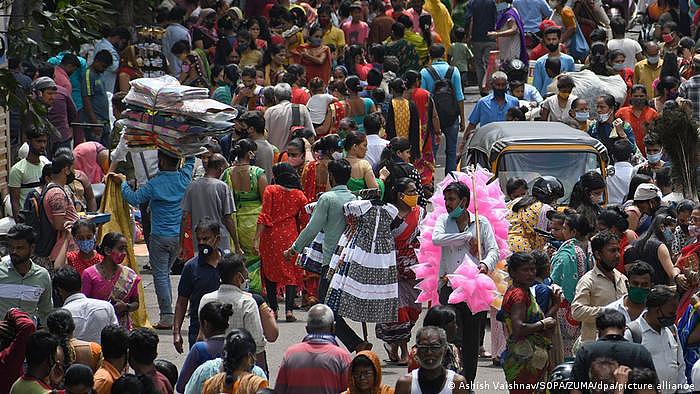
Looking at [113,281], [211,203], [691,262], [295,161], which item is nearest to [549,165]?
[295,161]

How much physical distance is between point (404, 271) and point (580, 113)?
20.1 feet

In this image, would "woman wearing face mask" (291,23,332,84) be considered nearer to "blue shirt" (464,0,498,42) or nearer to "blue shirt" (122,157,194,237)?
"blue shirt" (464,0,498,42)

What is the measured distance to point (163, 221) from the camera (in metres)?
15.1

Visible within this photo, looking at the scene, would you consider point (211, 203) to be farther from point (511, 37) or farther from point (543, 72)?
point (511, 37)

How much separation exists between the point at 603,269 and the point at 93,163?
25.3ft

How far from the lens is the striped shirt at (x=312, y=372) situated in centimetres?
990

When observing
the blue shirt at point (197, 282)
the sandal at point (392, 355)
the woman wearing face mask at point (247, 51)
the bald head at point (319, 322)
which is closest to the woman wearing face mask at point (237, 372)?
the bald head at point (319, 322)

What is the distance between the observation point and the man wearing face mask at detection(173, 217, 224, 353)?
12297mm

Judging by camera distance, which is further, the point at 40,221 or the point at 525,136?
the point at 525,136

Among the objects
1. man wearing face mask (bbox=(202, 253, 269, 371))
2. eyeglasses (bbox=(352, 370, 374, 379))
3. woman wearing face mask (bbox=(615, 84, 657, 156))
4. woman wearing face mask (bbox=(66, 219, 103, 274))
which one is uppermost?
eyeglasses (bbox=(352, 370, 374, 379))

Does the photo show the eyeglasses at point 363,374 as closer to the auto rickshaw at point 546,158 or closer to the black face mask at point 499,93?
the auto rickshaw at point 546,158

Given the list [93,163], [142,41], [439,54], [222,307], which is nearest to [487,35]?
[439,54]

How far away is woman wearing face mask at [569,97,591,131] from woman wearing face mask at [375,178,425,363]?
587 cm

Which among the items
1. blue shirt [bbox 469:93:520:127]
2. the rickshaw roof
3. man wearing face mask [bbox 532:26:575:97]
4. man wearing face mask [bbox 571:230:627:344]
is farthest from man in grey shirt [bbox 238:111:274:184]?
man wearing face mask [bbox 532:26:575:97]
